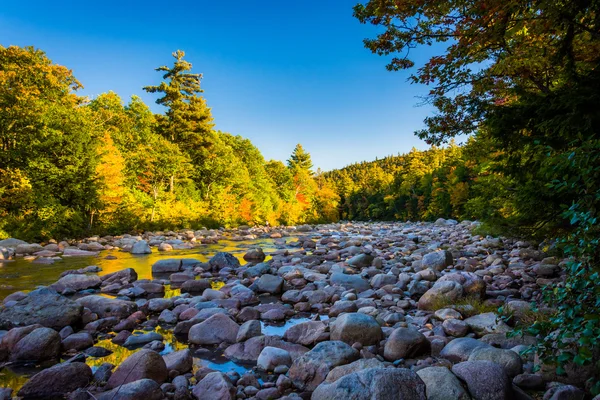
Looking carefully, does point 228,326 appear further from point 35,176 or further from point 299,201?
point 299,201

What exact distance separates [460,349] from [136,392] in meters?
3.37

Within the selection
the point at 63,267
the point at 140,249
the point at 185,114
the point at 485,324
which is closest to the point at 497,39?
the point at 485,324

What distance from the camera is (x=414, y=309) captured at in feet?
19.6

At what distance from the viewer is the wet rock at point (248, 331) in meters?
4.61

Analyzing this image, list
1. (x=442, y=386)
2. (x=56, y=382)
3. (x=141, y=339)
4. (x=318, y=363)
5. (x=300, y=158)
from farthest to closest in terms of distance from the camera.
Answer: (x=300, y=158)
(x=141, y=339)
(x=318, y=363)
(x=56, y=382)
(x=442, y=386)

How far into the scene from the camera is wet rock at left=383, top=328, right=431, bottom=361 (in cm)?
395

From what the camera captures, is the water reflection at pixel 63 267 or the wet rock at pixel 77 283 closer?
the wet rock at pixel 77 283

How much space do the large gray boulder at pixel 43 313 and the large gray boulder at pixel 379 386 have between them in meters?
4.34

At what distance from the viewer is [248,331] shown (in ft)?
15.3

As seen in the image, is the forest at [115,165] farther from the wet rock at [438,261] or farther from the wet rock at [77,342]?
the wet rock at [438,261]

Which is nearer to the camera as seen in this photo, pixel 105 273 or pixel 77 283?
pixel 77 283

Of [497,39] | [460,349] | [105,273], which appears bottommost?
[105,273]

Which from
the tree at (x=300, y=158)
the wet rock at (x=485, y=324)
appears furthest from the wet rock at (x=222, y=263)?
the tree at (x=300, y=158)

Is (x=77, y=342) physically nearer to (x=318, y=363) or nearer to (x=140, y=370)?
(x=140, y=370)
